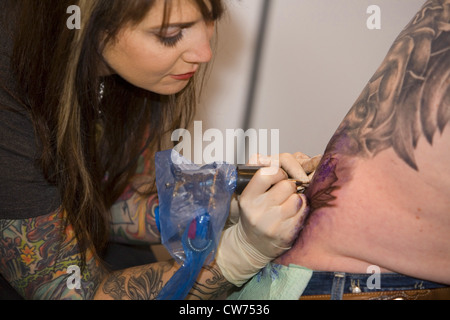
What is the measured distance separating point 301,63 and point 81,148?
0.78m

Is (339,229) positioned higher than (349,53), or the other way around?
(349,53)

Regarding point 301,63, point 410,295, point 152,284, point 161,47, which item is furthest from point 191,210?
point 301,63

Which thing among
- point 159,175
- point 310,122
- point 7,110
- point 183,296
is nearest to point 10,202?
point 7,110

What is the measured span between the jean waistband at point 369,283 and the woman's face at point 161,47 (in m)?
0.56

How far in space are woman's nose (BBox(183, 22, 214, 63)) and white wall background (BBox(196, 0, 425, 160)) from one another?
0.43 m

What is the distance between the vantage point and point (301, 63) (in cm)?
149

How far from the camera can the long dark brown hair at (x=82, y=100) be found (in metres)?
0.95

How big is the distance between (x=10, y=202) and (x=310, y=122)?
0.96 m

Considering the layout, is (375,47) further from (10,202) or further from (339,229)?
(10,202)

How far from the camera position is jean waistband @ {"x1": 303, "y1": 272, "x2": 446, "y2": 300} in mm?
864

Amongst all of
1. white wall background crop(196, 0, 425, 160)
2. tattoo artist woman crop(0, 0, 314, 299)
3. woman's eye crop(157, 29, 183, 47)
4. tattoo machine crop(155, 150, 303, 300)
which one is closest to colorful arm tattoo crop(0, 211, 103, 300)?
tattoo artist woman crop(0, 0, 314, 299)

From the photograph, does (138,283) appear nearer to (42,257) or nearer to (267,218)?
(42,257)

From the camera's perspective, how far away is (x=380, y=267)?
88cm
